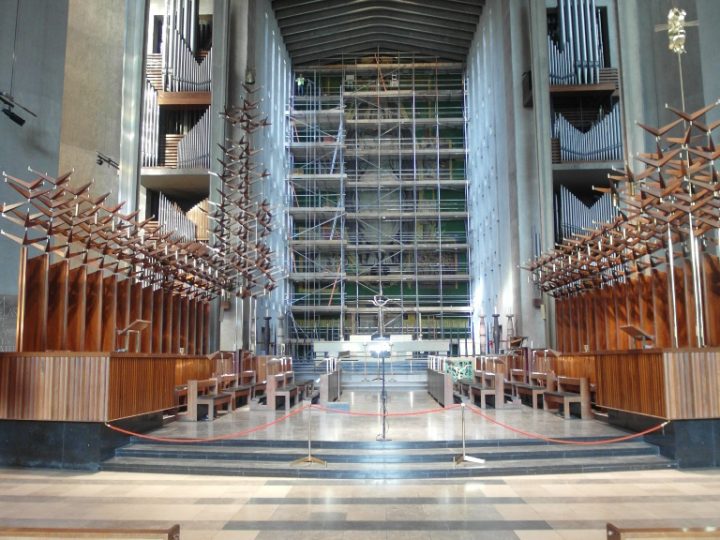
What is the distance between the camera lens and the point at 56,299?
28.3 ft

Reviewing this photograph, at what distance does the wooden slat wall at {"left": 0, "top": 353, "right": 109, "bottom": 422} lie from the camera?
6.80 metres

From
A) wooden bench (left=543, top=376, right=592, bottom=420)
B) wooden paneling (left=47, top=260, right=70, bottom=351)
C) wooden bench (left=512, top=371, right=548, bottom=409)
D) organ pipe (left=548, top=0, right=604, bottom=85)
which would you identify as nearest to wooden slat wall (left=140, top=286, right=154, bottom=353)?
wooden paneling (left=47, top=260, right=70, bottom=351)

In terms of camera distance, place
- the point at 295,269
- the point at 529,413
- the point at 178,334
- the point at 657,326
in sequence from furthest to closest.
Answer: the point at 295,269
the point at 178,334
the point at 529,413
the point at 657,326

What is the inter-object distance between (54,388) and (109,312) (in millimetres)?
3280

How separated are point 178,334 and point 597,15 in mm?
16496

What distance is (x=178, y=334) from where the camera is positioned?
1298 cm

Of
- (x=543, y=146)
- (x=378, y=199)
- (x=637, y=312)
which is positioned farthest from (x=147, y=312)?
(x=378, y=199)

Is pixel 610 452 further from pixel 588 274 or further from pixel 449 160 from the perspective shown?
pixel 449 160

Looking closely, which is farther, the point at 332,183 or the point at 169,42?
the point at 332,183

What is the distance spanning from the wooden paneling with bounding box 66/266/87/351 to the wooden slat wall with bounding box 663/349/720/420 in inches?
303

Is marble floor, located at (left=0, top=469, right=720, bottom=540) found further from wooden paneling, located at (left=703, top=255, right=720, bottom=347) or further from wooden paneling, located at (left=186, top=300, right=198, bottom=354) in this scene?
wooden paneling, located at (left=186, top=300, right=198, bottom=354)

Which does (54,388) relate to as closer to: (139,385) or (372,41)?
(139,385)

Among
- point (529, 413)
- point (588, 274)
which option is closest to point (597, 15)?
point (588, 274)

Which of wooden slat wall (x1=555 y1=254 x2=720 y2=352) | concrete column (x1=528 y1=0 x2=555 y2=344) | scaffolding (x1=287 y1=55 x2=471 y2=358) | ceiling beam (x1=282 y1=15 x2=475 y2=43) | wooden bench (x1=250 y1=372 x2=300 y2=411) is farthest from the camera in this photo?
scaffolding (x1=287 y1=55 x2=471 y2=358)
